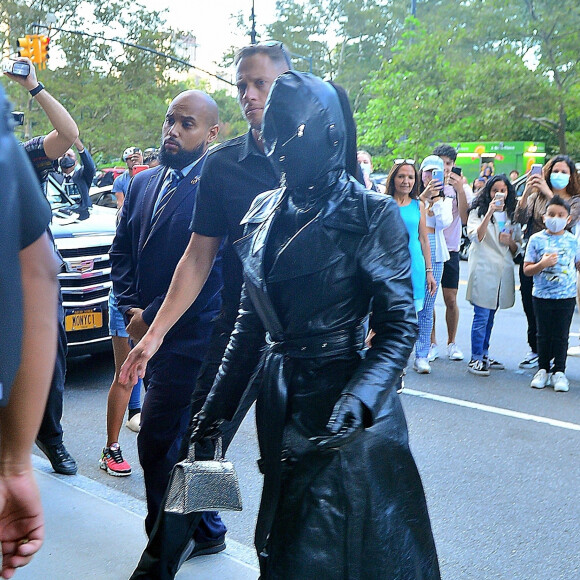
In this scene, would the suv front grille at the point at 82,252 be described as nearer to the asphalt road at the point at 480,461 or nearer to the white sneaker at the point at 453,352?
the asphalt road at the point at 480,461

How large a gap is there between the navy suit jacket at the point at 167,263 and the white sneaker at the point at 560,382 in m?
4.43

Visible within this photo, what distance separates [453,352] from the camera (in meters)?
8.95

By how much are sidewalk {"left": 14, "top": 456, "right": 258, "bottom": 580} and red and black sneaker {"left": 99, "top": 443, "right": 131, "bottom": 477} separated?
44cm

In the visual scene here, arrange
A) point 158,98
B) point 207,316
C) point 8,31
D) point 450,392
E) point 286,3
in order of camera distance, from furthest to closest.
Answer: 1. point 286,3
2. point 158,98
3. point 8,31
4. point 450,392
5. point 207,316

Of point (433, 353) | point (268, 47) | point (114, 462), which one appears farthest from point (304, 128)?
point (433, 353)

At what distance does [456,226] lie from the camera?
9.08 metres

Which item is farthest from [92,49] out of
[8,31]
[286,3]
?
[286,3]

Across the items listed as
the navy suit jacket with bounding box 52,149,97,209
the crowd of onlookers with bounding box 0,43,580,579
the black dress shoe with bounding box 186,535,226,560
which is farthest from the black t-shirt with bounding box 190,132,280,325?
the navy suit jacket with bounding box 52,149,97,209

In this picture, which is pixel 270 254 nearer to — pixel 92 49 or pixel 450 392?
pixel 450 392

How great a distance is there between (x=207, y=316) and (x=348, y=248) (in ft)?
5.06

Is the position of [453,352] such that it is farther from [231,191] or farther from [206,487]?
[206,487]

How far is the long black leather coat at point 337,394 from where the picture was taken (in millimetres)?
2348

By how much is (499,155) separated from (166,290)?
25.2 metres

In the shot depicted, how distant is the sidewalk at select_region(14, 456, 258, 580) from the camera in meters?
3.81
